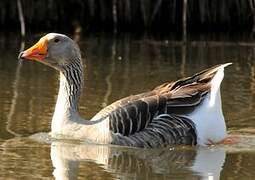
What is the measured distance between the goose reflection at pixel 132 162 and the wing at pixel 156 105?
0.32 metres

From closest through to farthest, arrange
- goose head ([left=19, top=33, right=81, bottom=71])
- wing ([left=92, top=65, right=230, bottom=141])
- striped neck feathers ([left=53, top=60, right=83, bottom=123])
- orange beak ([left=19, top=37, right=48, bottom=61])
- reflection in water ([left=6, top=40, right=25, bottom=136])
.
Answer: wing ([left=92, top=65, right=230, bottom=141]) < orange beak ([left=19, top=37, right=48, bottom=61]) < goose head ([left=19, top=33, right=81, bottom=71]) < striped neck feathers ([left=53, top=60, right=83, bottom=123]) < reflection in water ([left=6, top=40, right=25, bottom=136])

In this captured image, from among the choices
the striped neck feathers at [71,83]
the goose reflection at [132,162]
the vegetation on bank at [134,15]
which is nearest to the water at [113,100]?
the goose reflection at [132,162]

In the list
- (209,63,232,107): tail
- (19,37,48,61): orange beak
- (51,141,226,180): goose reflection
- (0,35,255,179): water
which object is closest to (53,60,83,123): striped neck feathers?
(19,37,48,61): orange beak

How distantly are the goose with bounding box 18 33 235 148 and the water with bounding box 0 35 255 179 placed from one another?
16 centimetres

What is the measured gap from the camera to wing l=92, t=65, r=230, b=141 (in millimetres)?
10680

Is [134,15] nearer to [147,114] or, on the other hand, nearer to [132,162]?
[147,114]

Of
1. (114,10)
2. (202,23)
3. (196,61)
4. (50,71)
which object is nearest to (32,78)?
(50,71)

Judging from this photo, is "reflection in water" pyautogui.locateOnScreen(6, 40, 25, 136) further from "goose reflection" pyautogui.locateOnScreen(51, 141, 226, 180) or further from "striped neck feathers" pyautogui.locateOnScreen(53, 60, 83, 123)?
"goose reflection" pyautogui.locateOnScreen(51, 141, 226, 180)

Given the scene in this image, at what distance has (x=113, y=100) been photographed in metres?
13.5

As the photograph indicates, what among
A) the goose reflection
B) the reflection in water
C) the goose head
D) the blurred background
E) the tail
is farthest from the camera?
the reflection in water

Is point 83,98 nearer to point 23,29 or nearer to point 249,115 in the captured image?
point 249,115

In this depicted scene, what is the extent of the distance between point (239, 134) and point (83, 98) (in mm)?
3070

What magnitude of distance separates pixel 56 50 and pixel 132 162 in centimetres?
217

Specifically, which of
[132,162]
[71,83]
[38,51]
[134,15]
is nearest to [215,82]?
[132,162]
